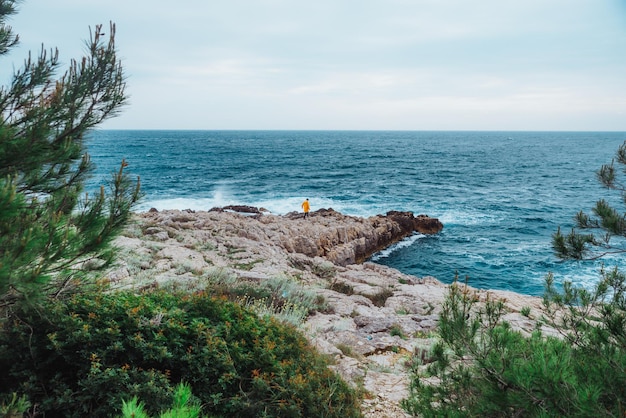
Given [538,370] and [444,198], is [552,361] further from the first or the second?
[444,198]

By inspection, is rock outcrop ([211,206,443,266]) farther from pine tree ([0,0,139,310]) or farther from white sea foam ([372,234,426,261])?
pine tree ([0,0,139,310])

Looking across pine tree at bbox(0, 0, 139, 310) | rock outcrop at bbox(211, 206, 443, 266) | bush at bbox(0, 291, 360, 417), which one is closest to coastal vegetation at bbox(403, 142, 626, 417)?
bush at bbox(0, 291, 360, 417)

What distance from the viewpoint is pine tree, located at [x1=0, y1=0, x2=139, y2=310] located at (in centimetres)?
275

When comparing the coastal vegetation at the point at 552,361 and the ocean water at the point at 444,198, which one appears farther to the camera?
the ocean water at the point at 444,198

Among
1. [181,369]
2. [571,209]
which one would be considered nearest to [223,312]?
[181,369]

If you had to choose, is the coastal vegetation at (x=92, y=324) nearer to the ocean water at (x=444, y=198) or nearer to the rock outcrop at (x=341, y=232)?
the ocean water at (x=444, y=198)

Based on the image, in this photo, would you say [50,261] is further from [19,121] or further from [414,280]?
[414,280]

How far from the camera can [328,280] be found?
12.2 meters

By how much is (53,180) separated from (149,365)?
2132mm

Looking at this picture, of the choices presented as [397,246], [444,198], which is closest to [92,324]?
[397,246]

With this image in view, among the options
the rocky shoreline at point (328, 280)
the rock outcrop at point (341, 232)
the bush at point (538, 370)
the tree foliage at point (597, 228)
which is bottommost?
the rock outcrop at point (341, 232)

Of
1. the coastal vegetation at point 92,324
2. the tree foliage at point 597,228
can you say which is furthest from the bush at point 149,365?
the tree foliage at point 597,228

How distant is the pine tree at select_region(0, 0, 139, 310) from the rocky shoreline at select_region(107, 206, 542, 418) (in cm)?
50

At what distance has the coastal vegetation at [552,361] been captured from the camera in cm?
255
